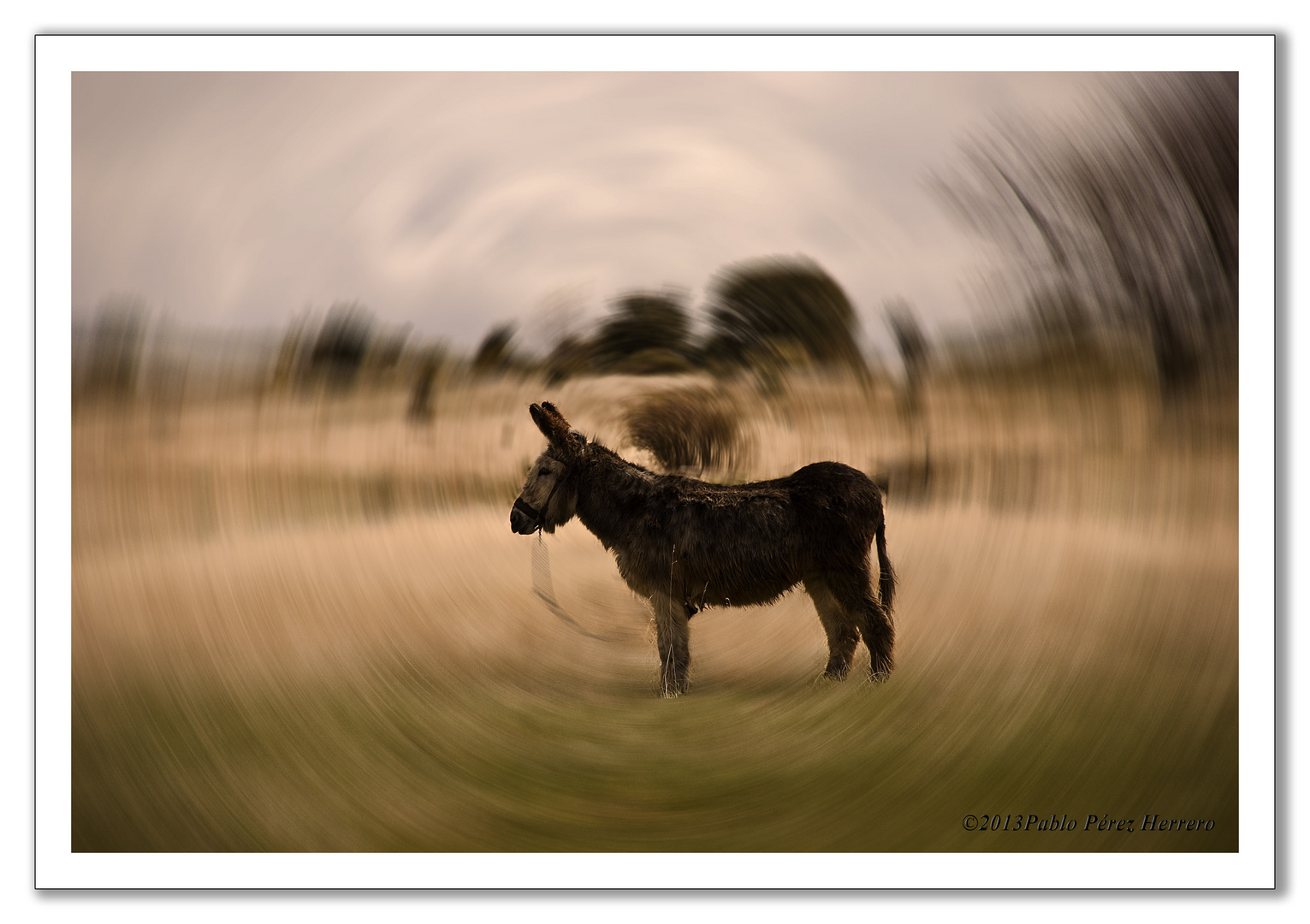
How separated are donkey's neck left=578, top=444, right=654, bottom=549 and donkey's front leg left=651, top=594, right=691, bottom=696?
28cm

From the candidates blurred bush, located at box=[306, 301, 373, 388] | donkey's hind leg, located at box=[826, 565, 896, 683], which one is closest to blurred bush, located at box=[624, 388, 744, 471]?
donkey's hind leg, located at box=[826, 565, 896, 683]

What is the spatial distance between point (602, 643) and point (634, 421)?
2.77ft

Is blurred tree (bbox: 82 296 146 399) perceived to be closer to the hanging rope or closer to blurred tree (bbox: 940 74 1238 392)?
the hanging rope

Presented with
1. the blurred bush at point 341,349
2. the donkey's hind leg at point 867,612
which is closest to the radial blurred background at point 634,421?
the blurred bush at point 341,349

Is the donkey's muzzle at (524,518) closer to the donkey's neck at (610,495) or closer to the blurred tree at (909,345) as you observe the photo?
the donkey's neck at (610,495)

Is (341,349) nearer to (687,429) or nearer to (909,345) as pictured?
(687,429)

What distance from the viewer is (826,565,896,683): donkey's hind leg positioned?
2.27 metres

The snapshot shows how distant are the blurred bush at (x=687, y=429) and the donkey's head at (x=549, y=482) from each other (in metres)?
0.25

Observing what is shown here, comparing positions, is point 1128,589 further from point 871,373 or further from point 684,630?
point 684,630

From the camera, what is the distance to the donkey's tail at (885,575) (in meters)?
2.32

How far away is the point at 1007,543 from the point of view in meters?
2.42
